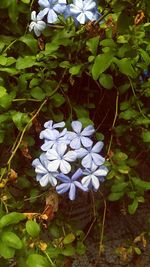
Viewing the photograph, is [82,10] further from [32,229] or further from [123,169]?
[32,229]

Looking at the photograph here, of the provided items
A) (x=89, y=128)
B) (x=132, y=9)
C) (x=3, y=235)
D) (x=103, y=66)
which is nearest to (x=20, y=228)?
(x=3, y=235)

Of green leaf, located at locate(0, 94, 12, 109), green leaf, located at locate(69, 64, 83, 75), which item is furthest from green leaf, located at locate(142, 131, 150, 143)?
green leaf, located at locate(0, 94, 12, 109)

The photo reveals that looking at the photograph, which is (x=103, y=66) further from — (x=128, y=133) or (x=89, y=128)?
(x=128, y=133)

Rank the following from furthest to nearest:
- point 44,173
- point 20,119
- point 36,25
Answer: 1. point 36,25
2. point 20,119
3. point 44,173

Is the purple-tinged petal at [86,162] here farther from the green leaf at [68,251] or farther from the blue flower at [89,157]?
the green leaf at [68,251]

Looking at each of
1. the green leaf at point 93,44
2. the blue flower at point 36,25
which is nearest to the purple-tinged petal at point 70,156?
the green leaf at point 93,44

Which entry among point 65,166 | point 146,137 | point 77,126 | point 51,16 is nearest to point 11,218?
point 65,166
